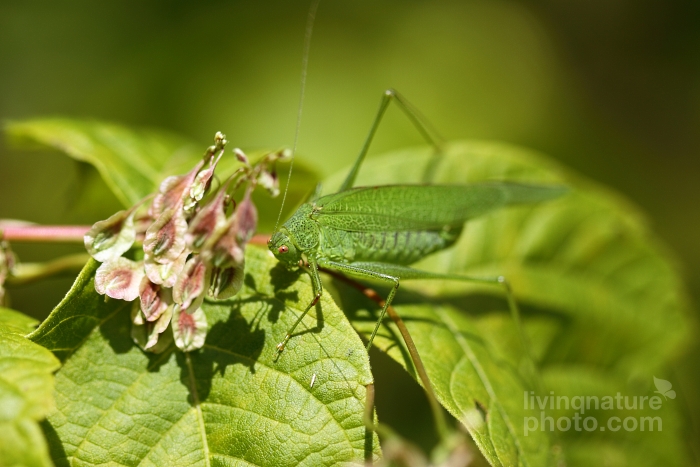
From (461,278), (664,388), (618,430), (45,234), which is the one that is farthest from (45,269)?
(664,388)

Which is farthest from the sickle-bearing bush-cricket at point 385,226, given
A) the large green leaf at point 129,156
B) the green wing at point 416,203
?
the large green leaf at point 129,156

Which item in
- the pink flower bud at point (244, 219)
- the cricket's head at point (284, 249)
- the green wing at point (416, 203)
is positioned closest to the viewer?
the pink flower bud at point (244, 219)

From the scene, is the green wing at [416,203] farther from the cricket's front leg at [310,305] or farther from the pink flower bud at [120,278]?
the pink flower bud at [120,278]

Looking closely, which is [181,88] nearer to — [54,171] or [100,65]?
[100,65]

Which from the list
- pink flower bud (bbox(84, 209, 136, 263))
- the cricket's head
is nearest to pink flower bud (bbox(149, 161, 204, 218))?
pink flower bud (bbox(84, 209, 136, 263))

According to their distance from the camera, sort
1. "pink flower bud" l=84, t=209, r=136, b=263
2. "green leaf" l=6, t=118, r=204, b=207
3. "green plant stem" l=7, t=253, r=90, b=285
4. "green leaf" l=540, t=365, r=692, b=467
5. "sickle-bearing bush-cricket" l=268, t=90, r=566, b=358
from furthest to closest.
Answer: "green leaf" l=540, t=365, r=692, b=467 < "green leaf" l=6, t=118, r=204, b=207 < "sickle-bearing bush-cricket" l=268, t=90, r=566, b=358 < "green plant stem" l=7, t=253, r=90, b=285 < "pink flower bud" l=84, t=209, r=136, b=263

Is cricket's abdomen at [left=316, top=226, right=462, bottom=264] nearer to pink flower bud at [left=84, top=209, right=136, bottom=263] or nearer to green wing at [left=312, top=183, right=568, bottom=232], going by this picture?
green wing at [left=312, top=183, right=568, bottom=232]

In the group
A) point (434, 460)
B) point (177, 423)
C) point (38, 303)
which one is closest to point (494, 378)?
point (434, 460)
